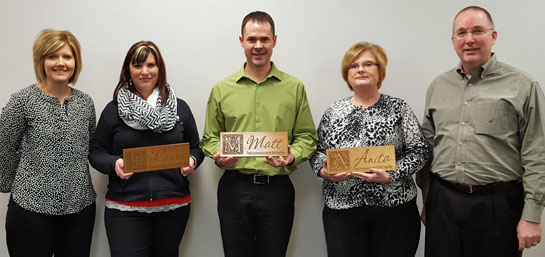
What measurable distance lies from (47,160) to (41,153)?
46mm

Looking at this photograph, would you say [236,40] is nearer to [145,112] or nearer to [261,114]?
[261,114]

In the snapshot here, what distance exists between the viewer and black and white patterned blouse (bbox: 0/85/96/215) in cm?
184

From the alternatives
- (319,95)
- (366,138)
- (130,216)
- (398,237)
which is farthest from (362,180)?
(130,216)

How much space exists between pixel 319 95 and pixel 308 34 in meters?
0.41

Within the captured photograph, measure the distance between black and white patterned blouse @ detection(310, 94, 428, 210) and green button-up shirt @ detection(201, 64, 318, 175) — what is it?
173mm

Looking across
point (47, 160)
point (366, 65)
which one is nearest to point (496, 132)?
point (366, 65)

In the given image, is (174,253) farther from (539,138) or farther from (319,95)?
(539,138)

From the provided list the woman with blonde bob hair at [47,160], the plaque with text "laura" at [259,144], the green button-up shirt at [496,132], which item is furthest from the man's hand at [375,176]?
the woman with blonde bob hair at [47,160]

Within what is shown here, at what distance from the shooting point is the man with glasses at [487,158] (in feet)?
5.38

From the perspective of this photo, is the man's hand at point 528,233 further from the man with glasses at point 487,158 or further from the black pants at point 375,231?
the black pants at point 375,231

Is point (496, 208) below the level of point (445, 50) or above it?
Answer: below

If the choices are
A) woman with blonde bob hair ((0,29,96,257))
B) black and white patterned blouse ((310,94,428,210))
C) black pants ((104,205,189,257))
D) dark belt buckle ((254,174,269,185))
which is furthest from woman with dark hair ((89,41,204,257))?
black and white patterned blouse ((310,94,428,210))

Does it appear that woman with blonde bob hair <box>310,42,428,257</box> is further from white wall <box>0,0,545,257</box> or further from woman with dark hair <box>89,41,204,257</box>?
woman with dark hair <box>89,41,204,257</box>

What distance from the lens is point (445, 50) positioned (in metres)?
2.43
